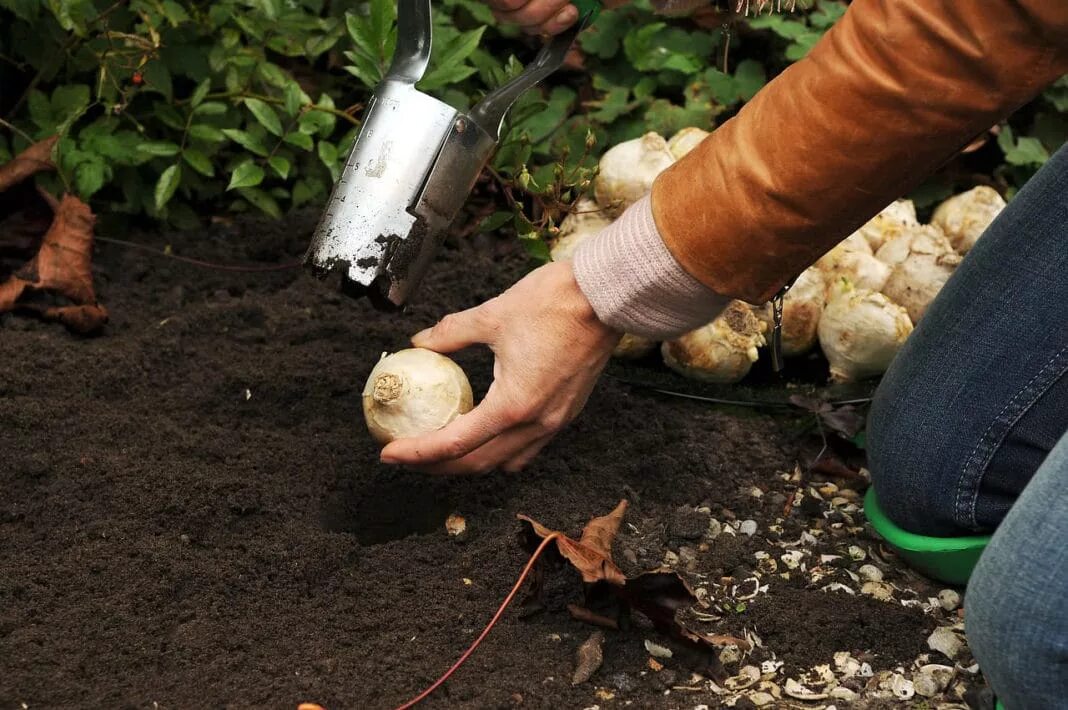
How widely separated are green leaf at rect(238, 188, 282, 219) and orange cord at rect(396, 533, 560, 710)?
1.36 m

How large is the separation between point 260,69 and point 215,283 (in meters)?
0.52

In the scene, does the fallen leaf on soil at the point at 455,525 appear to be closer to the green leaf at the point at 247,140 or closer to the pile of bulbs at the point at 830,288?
the pile of bulbs at the point at 830,288

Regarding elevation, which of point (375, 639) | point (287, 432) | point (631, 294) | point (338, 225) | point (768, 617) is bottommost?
point (287, 432)

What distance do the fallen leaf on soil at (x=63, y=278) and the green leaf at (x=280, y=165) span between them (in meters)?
0.43

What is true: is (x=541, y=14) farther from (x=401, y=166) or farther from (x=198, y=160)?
(x=198, y=160)

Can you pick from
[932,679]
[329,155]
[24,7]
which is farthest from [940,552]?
[24,7]

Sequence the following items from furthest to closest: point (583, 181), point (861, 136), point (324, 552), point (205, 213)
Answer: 1. point (205, 213)
2. point (583, 181)
3. point (324, 552)
4. point (861, 136)

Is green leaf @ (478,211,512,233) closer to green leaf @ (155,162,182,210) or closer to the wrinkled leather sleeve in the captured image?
green leaf @ (155,162,182,210)

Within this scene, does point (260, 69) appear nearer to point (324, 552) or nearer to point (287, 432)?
point (287, 432)

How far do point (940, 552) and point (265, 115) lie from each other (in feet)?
5.60

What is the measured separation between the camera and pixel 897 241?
277 centimetres

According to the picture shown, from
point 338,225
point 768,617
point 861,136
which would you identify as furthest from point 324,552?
point 861,136

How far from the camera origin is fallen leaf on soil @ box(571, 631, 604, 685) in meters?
1.78

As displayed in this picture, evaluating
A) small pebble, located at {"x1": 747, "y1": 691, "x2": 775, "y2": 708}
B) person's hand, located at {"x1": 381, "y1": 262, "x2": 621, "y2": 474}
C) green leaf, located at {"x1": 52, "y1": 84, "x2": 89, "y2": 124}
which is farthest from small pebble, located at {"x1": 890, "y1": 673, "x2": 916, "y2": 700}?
green leaf, located at {"x1": 52, "y1": 84, "x2": 89, "y2": 124}
